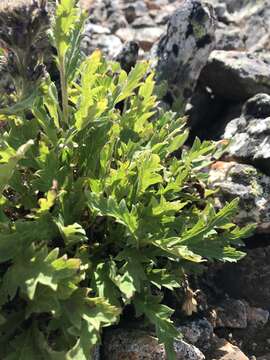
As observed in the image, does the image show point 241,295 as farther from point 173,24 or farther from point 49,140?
point 173,24

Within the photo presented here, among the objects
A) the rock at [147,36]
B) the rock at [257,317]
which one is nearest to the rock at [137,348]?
the rock at [257,317]

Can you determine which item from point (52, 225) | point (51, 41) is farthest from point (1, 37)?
point (52, 225)

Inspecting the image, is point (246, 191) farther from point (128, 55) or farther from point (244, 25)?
point (244, 25)

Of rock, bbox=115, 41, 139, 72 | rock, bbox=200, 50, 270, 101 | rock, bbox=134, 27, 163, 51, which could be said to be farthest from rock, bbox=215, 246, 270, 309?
rock, bbox=134, 27, 163, 51

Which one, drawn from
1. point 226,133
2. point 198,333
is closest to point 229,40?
point 226,133

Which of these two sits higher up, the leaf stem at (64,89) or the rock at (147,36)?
the leaf stem at (64,89)

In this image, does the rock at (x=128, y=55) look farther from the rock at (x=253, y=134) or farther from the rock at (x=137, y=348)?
the rock at (x=137, y=348)

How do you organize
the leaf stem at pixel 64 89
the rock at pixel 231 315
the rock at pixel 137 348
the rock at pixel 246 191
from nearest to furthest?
the rock at pixel 137 348 → the leaf stem at pixel 64 89 → the rock at pixel 231 315 → the rock at pixel 246 191
